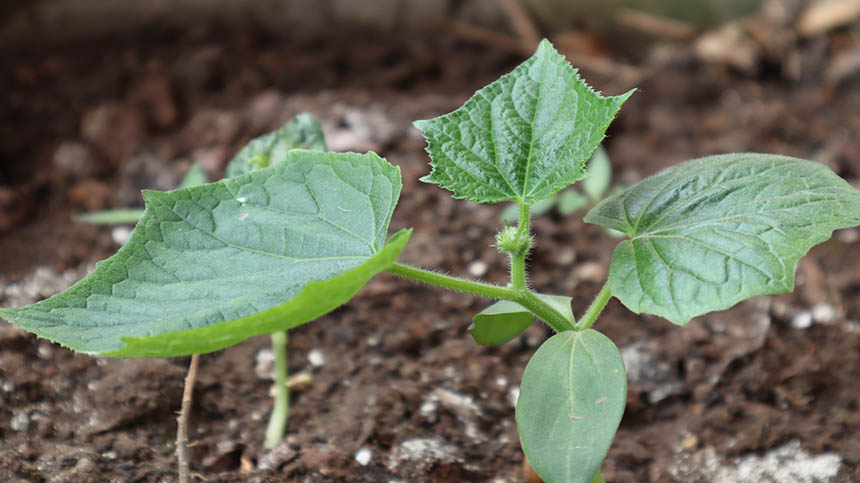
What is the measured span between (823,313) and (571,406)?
93cm

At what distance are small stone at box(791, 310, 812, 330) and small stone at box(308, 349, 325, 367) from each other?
0.91 meters

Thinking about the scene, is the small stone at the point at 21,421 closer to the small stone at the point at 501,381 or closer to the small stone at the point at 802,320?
the small stone at the point at 501,381

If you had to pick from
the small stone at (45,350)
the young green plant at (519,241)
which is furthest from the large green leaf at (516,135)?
the small stone at (45,350)

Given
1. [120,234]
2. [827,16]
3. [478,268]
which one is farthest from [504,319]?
[827,16]

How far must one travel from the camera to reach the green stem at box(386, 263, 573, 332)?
996mm

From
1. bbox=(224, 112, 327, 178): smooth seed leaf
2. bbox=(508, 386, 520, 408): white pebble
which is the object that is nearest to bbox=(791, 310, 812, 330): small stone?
bbox=(508, 386, 520, 408): white pebble

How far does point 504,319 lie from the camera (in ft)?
3.51

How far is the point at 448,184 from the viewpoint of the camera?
102 centimetres

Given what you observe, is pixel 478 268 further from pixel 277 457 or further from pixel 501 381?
pixel 277 457

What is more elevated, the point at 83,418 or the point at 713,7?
the point at 713,7

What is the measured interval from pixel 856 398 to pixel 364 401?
2.74ft

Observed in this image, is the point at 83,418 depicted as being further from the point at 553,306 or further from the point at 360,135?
the point at 360,135

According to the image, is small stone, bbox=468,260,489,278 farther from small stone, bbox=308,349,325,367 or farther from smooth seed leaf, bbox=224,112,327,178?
smooth seed leaf, bbox=224,112,327,178

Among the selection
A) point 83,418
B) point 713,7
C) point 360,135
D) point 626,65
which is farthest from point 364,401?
point 713,7
